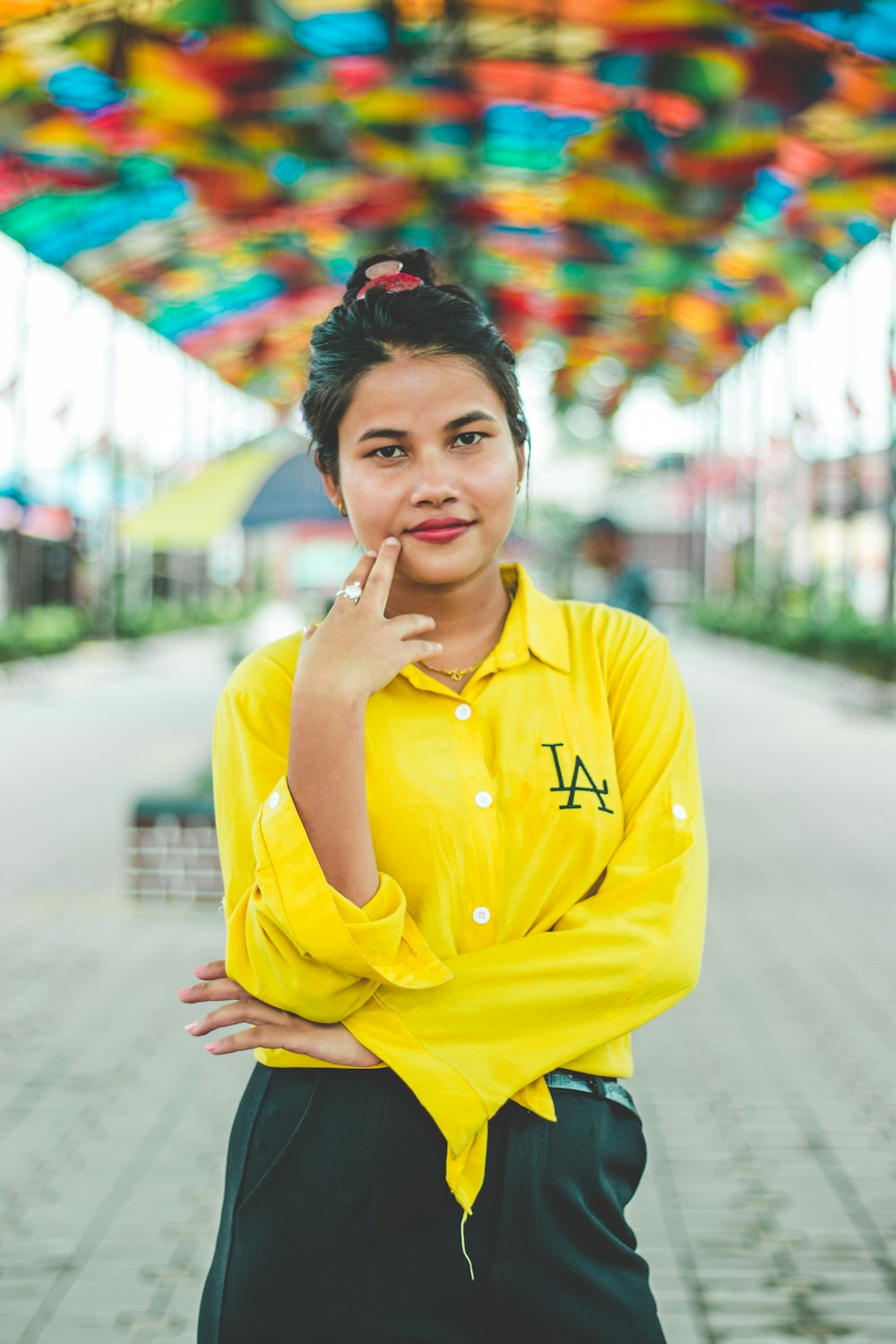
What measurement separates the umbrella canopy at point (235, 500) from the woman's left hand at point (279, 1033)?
12.7 feet

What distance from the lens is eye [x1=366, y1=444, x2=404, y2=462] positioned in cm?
137

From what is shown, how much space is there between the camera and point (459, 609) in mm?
1461

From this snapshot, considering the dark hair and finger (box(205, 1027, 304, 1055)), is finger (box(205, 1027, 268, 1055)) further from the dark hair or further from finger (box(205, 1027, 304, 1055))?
the dark hair

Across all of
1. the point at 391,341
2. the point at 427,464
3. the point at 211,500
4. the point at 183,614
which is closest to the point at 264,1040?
the point at 427,464

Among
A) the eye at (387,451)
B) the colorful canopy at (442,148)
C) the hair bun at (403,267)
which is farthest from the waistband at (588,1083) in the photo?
the colorful canopy at (442,148)

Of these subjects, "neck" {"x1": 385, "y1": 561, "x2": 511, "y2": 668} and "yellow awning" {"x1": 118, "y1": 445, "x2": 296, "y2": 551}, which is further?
"yellow awning" {"x1": 118, "y1": 445, "x2": 296, "y2": 551}

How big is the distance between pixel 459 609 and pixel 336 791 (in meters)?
0.29

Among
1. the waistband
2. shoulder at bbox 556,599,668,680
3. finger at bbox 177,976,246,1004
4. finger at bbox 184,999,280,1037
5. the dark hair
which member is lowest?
the waistband

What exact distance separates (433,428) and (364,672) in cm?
26

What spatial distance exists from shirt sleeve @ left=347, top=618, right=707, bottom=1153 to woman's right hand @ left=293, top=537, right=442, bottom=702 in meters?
0.29

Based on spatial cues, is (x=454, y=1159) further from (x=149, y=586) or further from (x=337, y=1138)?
(x=149, y=586)

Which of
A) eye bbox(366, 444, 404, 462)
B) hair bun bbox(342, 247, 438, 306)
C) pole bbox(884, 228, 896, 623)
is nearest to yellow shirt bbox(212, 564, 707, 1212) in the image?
eye bbox(366, 444, 404, 462)

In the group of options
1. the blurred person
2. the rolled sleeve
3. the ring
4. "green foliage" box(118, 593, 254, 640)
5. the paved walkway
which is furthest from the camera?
"green foliage" box(118, 593, 254, 640)

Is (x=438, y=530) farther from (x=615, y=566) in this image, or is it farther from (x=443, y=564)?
(x=615, y=566)
